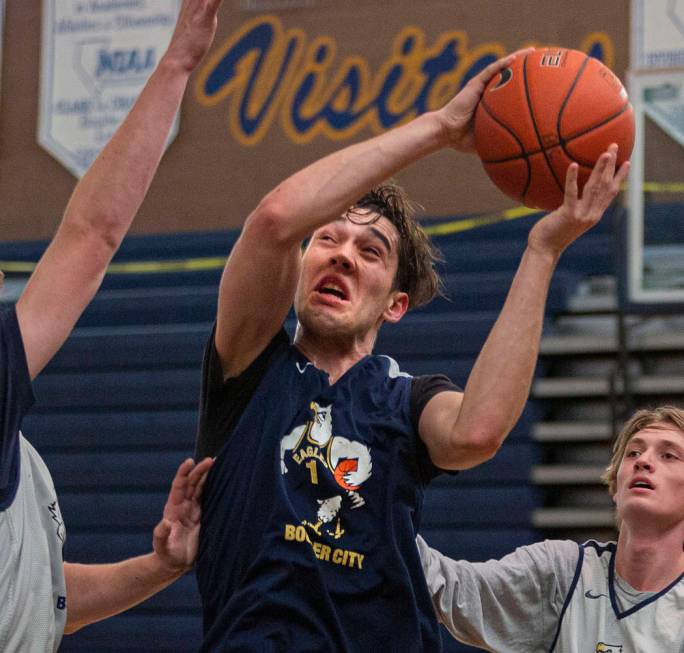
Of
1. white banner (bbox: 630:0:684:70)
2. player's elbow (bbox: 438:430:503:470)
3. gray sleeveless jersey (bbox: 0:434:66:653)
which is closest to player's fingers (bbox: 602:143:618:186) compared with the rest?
player's elbow (bbox: 438:430:503:470)

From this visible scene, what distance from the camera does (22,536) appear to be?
2.52m

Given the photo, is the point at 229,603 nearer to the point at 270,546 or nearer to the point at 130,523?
the point at 270,546

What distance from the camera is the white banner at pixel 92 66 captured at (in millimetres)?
10422

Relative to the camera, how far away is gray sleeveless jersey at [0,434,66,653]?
97.3 inches

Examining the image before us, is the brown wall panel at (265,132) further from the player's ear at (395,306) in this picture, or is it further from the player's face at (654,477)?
the player's ear at (395,306)

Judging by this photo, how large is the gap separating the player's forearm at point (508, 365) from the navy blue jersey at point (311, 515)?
229mm

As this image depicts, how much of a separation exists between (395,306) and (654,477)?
0.92 metres

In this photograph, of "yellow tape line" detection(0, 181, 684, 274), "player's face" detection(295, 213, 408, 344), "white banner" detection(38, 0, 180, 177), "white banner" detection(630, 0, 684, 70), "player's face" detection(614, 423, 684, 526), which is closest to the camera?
"player's face" detection(295, 213, 408, 344)

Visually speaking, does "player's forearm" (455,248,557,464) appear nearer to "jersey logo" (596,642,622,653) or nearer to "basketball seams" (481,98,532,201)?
"basketball seams" (481,98,532,201)

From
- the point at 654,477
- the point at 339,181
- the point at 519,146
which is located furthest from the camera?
Result: the point at 654,477

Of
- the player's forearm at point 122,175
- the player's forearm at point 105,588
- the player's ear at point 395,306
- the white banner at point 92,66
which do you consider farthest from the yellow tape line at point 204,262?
the player's forearm at point 122,175

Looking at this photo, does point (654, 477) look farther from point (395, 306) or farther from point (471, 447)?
point (471, 447)

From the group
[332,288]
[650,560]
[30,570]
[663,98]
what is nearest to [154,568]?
[30,570]

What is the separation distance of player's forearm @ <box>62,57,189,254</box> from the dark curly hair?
0.72 meters
